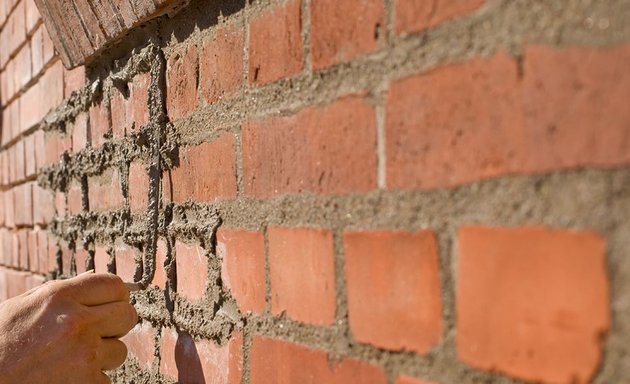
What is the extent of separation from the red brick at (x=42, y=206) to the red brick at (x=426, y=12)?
1.42 meters

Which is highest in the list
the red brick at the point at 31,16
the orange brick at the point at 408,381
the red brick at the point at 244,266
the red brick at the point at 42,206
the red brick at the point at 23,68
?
the red brick at the point at 31,16

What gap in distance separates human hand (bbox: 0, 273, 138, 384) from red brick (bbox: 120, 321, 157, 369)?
10 centimetres

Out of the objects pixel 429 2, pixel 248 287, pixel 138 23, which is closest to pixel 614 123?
pixel 429 2

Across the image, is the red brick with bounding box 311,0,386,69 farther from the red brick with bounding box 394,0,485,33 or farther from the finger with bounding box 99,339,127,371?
the finger with bounding box 99,339,127,371

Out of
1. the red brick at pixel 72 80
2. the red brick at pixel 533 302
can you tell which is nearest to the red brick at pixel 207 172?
the red brick at pixel 533 302

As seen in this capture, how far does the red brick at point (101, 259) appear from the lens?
1.56m

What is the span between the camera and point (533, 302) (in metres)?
0.60

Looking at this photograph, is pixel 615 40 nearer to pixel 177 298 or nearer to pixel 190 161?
pixel 190 161

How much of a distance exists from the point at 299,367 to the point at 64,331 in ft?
1.62

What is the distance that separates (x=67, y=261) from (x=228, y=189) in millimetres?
893

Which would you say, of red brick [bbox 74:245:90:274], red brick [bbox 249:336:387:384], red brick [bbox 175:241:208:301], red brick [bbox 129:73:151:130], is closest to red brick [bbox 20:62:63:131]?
red brick [bbox 74:245:90:274]

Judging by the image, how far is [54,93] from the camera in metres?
1.92

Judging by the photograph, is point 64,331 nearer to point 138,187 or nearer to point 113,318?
point 113,318

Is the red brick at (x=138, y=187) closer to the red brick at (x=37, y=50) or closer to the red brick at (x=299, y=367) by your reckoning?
the red brick at (x=299, y=367)
